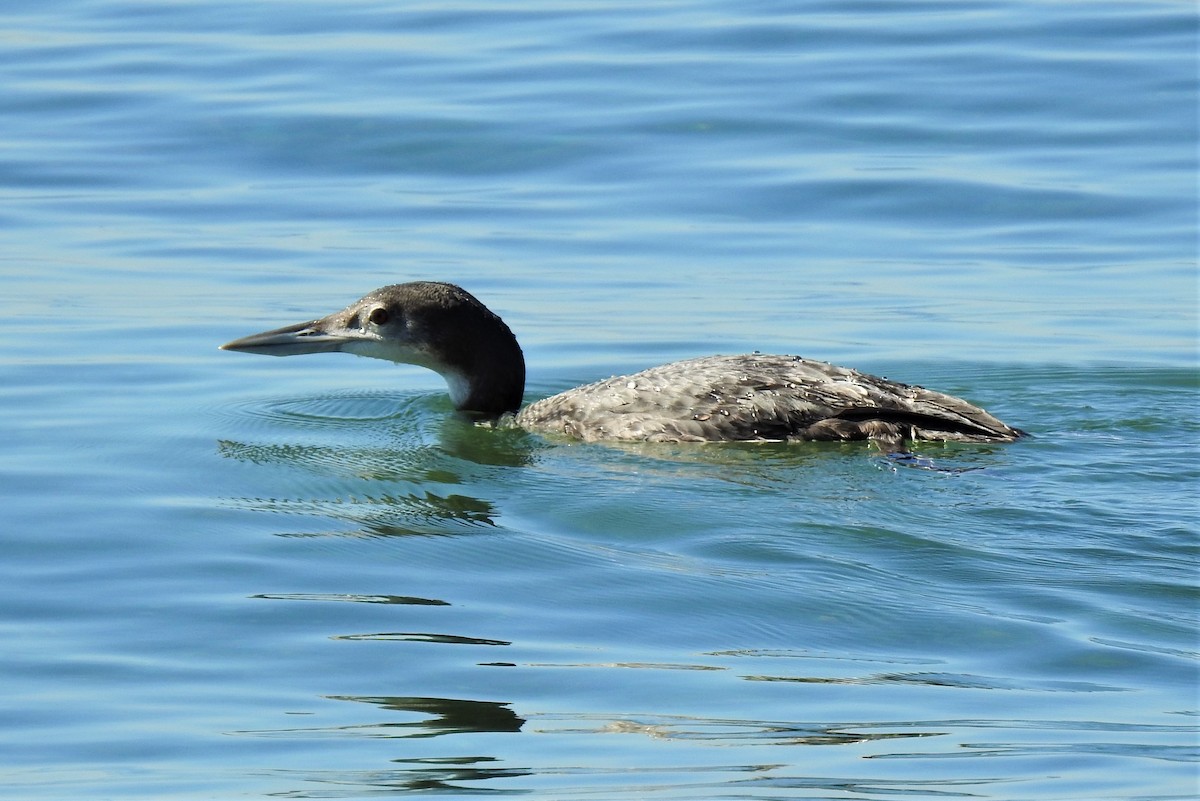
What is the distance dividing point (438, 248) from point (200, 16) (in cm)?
1045

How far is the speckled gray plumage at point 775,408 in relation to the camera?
9047 mm

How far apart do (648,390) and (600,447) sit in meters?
0.36

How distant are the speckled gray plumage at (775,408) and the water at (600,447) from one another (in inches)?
5.2

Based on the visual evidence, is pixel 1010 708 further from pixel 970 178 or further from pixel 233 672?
pixel 970 178

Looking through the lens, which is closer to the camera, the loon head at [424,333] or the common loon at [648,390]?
the common loon at [648,390]

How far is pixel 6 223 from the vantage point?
14.7 m

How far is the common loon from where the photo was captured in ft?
29.8

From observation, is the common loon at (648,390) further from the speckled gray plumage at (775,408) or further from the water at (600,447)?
the water at (600,447)

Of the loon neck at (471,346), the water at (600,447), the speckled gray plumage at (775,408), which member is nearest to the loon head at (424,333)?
the loon neck at (471,346)

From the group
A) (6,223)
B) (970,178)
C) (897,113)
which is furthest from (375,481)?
(897,113)

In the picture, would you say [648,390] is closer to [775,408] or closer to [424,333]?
[775,408]

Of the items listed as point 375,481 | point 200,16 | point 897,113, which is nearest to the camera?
point 375,481

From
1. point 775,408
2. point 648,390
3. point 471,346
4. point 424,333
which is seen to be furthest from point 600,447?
point 424,333

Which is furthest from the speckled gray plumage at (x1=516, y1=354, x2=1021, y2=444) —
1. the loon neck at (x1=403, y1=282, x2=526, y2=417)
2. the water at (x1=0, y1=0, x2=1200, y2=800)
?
the loon neck at (x1=403, y1=282, x2=526, y2=417)
